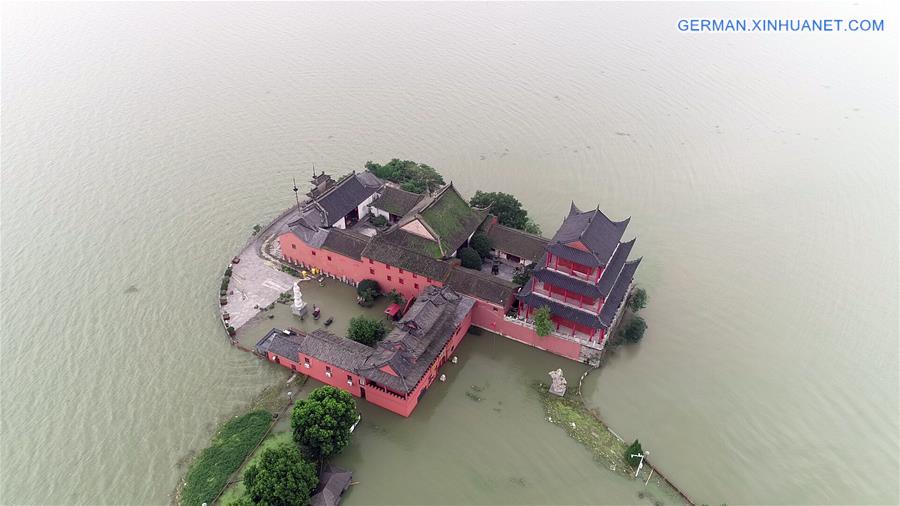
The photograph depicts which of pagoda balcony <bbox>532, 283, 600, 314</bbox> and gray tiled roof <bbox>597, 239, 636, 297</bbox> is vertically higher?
gray tiled roof <bbox>597, 239, 636, 297</bbox>

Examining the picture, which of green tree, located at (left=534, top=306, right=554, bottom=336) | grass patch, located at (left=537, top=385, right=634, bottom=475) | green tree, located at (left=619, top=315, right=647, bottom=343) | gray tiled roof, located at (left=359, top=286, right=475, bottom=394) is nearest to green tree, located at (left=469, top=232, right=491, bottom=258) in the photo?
gray tiled roof, located at (left=359, top=286, right=475, bottom=394)

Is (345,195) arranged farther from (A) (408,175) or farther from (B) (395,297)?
(B) (395,297)

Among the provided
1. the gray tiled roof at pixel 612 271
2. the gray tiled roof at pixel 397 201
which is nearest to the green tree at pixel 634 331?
the gray tiled roof at pixel 612 271

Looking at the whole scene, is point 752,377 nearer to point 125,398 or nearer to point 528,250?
point 528,250

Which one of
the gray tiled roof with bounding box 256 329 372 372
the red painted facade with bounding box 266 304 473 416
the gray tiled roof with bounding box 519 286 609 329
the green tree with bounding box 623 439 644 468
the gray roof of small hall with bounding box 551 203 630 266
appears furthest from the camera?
the gray tiled roof with bounding box 519 286 609 329

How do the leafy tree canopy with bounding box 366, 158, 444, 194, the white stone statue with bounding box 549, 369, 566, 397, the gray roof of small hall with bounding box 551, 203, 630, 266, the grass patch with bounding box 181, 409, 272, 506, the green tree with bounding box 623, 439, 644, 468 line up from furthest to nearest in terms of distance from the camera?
1. the leafy tree canopy with bounding box 366, 158, 444, 194
2. the white stone statue with bounding box 549, 369, 566, 397
3. the gray roof of small hall with bounding box 551, 203, 630, 266
4. the green tree with bounding box 623, 439, 644, 468
5. the grass patch with bounding box 181, 409, 272, 506

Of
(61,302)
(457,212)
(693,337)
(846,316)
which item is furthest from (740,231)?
(61,302)

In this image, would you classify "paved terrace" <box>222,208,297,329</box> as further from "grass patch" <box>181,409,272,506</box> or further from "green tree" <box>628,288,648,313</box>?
"green tree" <box>628,288,648,313</box>

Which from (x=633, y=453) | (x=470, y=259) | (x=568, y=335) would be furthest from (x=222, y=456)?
(x=633, y=453)
